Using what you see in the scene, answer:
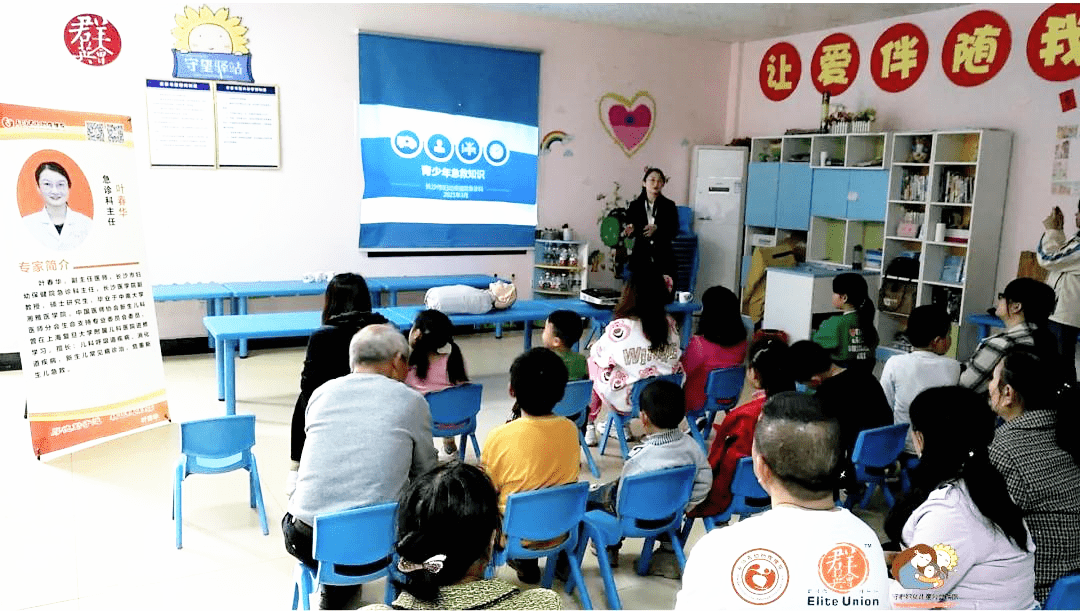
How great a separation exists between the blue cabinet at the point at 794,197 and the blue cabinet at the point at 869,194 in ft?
1.72

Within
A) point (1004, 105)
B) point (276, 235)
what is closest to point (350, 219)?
point (276, 235)

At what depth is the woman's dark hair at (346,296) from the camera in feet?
11.9

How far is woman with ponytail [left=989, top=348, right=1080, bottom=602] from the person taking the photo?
221 centimetres

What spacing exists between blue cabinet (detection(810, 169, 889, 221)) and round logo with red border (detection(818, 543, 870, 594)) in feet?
20.8

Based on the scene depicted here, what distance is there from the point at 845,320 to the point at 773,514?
135 inches

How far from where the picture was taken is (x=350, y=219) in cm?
708

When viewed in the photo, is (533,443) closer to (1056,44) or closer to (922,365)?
(922,365)

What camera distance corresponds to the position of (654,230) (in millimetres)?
6945

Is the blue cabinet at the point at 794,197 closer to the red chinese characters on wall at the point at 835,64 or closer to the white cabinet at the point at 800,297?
the white cabinet at the point at 800,297

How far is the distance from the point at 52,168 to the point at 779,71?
6.86 m

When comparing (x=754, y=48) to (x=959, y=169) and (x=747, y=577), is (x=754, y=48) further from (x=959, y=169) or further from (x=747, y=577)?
(x=747, y=577)

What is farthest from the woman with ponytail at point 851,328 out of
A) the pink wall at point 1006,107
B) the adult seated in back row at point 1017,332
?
the pink wall at point 1006,107

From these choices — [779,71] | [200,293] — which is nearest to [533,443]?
[200,293]

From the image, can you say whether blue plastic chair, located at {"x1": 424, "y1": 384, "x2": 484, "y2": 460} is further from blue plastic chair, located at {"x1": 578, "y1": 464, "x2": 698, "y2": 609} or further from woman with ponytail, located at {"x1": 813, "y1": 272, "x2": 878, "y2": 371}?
woman with ponytail, located at {"x1": 813, "y1": 272, "x2": 878, "y2": 371}
